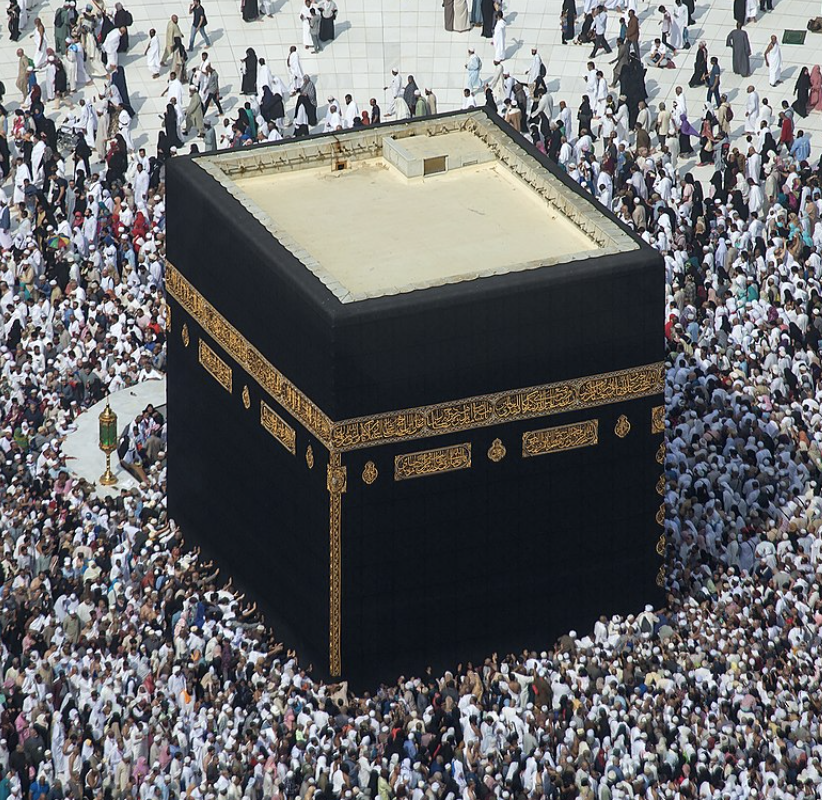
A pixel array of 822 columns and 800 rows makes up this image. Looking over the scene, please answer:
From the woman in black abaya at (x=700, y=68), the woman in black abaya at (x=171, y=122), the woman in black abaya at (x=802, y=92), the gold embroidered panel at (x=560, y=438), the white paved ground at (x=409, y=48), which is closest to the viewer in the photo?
the gold embroidered panel at (x=560, y=438)

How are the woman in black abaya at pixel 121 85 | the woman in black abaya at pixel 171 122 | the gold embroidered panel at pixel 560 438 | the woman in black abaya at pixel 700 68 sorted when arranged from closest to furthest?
the gold embroidered panel at pixel 560 438, the woman in black abaya at pixel 171 122, the woman in black abaya at pixel 121 85, the woman in black abaya at pixel 700 68

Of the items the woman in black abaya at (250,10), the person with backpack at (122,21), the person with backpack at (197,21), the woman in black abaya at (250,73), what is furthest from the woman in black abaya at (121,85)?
the woman in black abaya at (250,10)

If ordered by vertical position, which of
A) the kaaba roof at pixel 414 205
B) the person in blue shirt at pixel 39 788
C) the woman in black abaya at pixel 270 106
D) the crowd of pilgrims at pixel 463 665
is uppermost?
the kaaba roof at pixel 414 205

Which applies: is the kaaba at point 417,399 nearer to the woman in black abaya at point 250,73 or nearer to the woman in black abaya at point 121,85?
the woman in black abaya at point 121,85

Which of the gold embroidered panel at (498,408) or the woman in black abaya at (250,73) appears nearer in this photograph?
the gold embroidered panel at (498,408)

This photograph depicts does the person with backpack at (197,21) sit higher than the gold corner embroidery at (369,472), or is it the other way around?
the person with backpack at (197,21)

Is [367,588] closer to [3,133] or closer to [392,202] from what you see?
[392,202]

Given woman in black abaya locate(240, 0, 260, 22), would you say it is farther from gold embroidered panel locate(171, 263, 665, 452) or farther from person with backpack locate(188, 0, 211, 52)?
gold embroidered panel locate(171, 263, 665, 452)

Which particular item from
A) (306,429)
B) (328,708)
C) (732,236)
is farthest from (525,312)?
(732,236)
